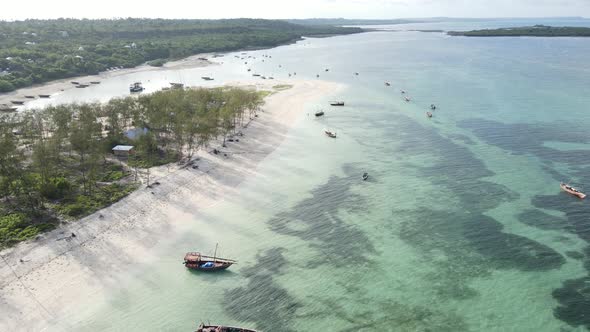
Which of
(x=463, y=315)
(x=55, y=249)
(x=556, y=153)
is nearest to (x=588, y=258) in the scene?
(x=463, y=315)

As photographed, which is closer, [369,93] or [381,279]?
[381,279]

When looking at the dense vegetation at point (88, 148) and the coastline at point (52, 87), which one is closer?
the dense vegetation at point (88, 148)

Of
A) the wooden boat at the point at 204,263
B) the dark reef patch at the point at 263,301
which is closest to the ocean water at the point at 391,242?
the dark reef patch at the point at 263,301

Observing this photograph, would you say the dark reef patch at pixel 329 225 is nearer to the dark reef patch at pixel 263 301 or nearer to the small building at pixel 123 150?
the dark reef patch at pixel 263 301

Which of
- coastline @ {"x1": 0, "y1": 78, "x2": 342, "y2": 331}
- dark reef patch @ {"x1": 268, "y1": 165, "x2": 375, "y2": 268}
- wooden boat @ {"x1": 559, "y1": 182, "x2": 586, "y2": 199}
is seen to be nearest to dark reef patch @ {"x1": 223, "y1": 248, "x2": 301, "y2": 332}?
dark reef patch @ {"x1": 268, "y1": 165, "x2": 375, "y2": 268}

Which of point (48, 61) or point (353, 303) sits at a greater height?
point (48, 61)

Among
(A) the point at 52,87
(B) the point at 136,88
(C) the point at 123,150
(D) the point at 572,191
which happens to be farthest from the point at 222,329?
(A) the point at 52,87

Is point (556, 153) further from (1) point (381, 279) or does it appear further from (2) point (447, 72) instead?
(2) point (447, 72)
